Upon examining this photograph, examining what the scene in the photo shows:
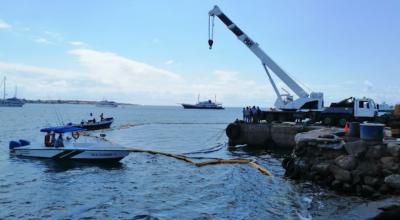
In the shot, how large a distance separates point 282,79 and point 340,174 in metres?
23.9

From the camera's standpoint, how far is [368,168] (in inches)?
635

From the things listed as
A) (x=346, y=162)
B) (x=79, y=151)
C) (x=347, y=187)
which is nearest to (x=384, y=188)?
(x=347, y=187)

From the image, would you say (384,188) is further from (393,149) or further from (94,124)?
(94,124)

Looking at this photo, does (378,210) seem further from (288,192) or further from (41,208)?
(41,208)

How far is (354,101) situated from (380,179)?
68.9 feet

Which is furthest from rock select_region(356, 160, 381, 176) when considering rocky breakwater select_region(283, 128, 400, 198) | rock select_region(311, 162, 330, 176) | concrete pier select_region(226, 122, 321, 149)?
concrete pier select_region(226, 122, 321, 149)

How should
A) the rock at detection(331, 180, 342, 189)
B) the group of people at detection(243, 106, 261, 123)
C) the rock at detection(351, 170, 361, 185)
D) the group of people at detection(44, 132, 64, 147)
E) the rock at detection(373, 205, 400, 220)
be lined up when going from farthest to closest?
the group of people at detection(243, 106, 261, 123)
the group of people at detection(44, 132, 64, 147)
the rock at detection(331, 180, 342, 189)
the rock at detection(351, 170, 361, 185)
the rock at detection(373, 205, 400, 220)

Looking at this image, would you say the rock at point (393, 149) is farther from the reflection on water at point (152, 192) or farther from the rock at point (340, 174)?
the reflection on water at point (152, 192)

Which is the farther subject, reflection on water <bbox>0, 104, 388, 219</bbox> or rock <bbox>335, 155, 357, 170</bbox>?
rock <bbox>335, 155, 357, 170</bbox>

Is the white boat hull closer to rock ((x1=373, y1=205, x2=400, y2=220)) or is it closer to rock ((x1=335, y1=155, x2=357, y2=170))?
rock ((x1=335, y1=155, x2=357, y2=170))

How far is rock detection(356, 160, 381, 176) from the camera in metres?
15.9

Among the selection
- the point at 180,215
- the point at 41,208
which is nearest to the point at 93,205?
the point at 41,208

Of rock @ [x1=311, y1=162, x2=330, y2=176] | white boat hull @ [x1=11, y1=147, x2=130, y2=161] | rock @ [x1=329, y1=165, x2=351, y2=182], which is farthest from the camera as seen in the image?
white boat hull @ [x1=11, y1=147, x2=130, y2=161]

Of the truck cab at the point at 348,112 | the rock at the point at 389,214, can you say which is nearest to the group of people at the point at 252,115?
the truck cab at the point at 348,112
